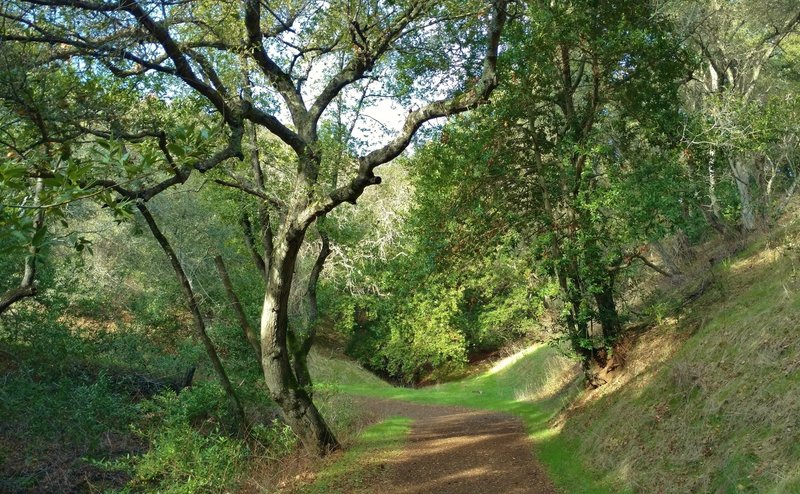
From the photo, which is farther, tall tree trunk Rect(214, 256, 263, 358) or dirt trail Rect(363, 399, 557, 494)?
tall tree trunk Rect(214, 256, 263, 358)

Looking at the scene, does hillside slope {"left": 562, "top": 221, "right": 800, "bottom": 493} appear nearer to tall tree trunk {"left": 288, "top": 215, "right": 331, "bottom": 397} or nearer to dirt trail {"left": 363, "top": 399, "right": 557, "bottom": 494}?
dirt trail {"left": 363, "top": 399, "right": 557, "bottom": 494}

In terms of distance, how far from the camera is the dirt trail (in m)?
9.94

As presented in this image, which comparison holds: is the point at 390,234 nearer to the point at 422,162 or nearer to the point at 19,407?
the point at 422,162

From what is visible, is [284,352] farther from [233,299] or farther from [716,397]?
[716,397]

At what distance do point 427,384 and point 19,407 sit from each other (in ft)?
84.9

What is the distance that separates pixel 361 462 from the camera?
1179 centimetres

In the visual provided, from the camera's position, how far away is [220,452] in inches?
428

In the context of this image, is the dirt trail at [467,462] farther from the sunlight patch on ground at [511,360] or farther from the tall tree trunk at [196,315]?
the sunlight patch on ground at [511,360]

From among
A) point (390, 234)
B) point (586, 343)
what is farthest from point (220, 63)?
point (390, 234)

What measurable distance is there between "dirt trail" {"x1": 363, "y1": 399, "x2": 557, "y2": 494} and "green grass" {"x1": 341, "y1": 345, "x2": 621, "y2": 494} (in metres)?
0.34

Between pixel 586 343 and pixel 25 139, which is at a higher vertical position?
pixel 25 139

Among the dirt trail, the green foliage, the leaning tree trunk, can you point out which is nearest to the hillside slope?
the dirt trail

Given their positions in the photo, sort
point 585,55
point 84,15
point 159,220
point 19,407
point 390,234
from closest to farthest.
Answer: point 84,15 → point 585,55 → point 19,407 → point 159,220 → point 390,234

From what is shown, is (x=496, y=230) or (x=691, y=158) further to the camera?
(x=496, y=230)
